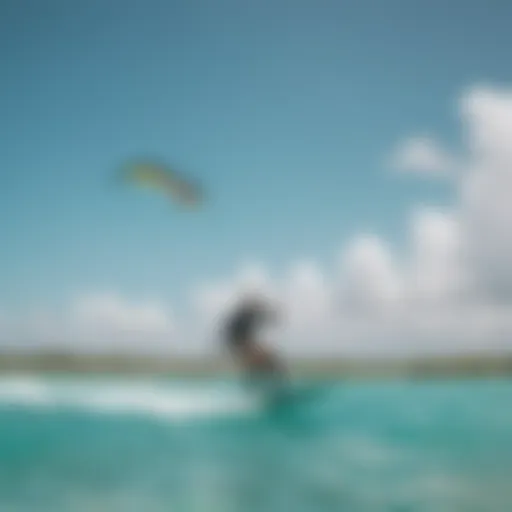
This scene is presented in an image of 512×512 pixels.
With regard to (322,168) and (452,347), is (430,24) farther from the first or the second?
(452,347)

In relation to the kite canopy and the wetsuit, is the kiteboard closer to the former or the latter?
the wetsuit

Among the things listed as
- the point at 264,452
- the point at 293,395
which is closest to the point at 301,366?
the point at 293,395

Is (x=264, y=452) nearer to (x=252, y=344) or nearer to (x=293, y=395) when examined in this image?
(x=293, y=395)

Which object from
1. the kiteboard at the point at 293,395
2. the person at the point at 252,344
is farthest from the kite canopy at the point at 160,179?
the kiteboard at the point at 293,395

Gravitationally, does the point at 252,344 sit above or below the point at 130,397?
above

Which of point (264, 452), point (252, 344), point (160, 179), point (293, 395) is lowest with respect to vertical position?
point (264, 452)

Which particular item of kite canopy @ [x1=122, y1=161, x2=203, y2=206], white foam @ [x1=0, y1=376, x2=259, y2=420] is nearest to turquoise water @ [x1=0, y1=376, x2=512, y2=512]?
white foam @ [x1=0, y1=376, x2=259, y2=420]
